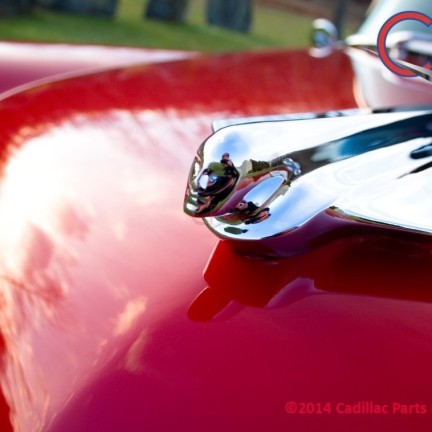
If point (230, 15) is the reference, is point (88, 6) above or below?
below

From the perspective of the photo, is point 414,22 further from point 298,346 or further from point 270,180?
point 298,346

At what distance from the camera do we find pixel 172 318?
77 centimetres

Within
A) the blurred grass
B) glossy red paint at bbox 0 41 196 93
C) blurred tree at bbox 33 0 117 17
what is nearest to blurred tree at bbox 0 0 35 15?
the blurred grass

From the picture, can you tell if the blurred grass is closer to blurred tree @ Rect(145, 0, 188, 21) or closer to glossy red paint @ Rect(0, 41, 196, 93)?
blurred tree @ Rect(145, 0, 188, 21)

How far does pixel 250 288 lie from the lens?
78 centimetres

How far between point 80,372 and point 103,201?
0.92 feet

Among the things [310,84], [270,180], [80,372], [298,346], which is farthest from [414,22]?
[80,372]

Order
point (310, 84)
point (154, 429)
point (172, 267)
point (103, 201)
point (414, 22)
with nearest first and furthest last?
point (154, 429) < point (172, 267) < point (103, 201) < point (414, 22) < point (310, 84)

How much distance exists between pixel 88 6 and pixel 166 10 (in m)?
1.15

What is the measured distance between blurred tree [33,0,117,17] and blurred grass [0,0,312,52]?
144mm

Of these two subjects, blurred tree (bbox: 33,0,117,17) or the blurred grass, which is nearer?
the blurred grass

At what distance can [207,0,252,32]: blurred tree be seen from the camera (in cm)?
1100

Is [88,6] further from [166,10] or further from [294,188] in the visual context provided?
[294,188]

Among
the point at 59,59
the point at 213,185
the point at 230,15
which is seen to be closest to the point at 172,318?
the point at 213,185
